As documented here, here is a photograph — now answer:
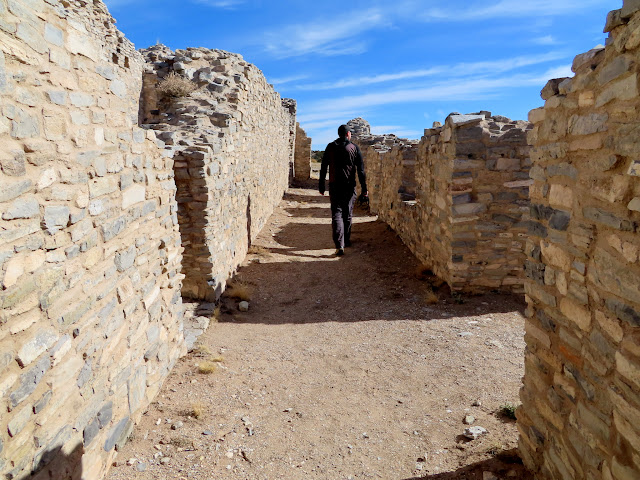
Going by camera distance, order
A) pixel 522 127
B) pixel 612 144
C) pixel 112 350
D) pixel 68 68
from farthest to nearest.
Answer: pixel 522 127, pixel 112 350, pixel 68 68, pixel 612 144

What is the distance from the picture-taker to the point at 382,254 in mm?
8266

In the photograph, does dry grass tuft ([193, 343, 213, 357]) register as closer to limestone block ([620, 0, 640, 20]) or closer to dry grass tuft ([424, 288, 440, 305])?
dry grass tuft ([424, 288, 440, 305])

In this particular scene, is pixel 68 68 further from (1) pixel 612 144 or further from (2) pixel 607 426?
(2) pixel 607 426

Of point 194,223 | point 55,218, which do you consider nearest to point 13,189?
point 55,218

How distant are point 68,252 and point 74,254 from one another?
68 millimetres

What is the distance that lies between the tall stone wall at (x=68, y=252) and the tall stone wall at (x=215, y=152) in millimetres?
1786

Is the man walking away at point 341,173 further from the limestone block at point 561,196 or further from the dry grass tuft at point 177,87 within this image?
the limestone block at point 561,196

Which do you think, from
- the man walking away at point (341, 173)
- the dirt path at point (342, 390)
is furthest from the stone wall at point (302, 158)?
the dirt path at point (342, 390)

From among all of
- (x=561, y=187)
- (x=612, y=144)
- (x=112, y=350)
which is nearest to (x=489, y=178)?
(x=561, y=187)

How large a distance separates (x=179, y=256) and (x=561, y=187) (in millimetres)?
3448

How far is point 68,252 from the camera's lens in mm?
2402

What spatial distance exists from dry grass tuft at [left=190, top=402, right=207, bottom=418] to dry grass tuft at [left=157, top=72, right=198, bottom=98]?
571 cm

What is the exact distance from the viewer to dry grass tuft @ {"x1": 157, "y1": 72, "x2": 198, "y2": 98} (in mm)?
7660

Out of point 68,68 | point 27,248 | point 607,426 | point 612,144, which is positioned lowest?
point 607,426
